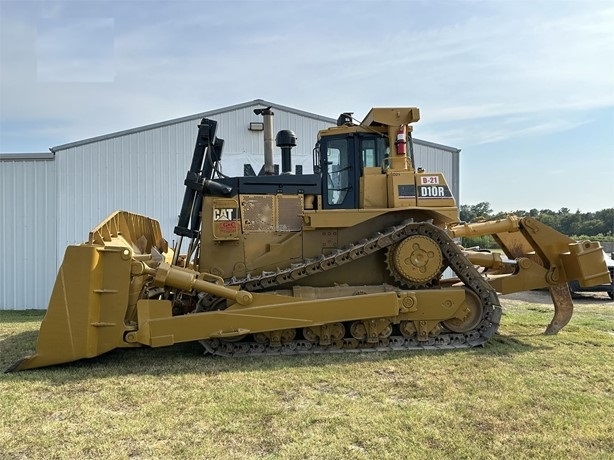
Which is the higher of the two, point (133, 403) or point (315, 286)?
point (315, 286)

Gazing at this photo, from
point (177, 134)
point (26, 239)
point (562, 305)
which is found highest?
point (177, 134)

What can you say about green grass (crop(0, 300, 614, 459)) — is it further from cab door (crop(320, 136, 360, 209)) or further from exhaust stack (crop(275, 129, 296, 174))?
exhaust stack (crop(275, 129, 296, 174))

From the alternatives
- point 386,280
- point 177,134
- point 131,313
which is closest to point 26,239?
point 177,134

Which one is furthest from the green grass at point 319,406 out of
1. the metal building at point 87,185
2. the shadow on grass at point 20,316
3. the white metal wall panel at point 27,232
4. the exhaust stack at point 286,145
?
the metal building at point 87,185

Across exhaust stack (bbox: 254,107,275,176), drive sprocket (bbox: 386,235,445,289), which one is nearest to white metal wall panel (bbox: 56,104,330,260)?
exhaust stack (bbox: 254,107,275,176)

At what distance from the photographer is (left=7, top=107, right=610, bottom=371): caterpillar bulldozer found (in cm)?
699

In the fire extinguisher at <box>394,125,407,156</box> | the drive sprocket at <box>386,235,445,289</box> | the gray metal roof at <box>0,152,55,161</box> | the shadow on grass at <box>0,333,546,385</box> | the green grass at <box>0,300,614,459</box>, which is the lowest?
the green grass at <box>0,300,614,459</box>

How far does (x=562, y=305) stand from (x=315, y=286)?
170 inches

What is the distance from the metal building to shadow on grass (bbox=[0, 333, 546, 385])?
699 centimetres

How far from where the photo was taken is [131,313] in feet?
23.8

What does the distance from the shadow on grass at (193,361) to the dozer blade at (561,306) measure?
1.19 metres

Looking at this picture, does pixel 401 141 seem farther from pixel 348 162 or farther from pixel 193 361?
pixel 193 361

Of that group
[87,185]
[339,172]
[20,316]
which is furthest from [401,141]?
[20,316]

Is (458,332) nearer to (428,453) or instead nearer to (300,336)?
(300,336)
